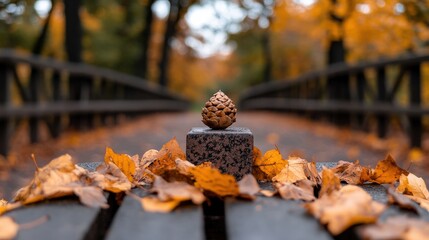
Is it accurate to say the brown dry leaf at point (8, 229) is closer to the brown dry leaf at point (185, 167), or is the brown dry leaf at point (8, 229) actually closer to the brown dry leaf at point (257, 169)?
the brown dry leaf at point (185, 167)

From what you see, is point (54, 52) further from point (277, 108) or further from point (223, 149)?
point (223, 149)

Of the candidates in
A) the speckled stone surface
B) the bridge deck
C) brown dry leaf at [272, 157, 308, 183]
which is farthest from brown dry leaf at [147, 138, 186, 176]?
the bridge deck

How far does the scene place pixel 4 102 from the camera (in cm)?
590

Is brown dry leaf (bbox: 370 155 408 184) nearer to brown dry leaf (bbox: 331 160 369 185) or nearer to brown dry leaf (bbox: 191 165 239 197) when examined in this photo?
brown dry leaf (bbox: 331 160 369 185)

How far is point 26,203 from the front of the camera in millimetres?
1700

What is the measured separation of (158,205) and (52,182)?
38 centimetres

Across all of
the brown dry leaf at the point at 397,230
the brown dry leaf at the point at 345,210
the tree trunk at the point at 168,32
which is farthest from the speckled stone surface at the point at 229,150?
the tree trunk at the point at 168,32

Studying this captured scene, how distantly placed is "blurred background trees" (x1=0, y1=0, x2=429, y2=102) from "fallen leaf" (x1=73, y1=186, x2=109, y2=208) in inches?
256

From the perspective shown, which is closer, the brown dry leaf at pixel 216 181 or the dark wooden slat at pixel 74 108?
the brown dry leaf at pixel 216 181

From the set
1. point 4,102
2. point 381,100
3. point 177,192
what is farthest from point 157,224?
point 381,100

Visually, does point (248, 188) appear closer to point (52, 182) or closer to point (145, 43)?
point (52, 182)

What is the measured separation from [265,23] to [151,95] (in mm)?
11587

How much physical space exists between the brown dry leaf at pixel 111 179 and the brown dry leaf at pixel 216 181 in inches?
11.1

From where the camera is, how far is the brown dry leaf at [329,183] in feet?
6.24
